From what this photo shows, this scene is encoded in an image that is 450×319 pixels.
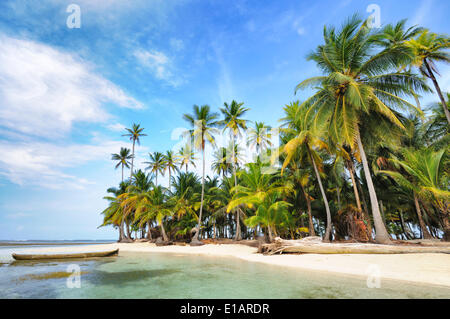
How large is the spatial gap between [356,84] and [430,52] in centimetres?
525

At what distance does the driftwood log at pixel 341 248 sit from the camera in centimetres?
844

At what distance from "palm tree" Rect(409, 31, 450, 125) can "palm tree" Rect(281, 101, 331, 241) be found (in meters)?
6.50

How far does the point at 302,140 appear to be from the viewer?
15086 millimetres

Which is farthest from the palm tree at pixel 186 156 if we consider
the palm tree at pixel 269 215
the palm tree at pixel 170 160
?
the palm tree at pixel 269 215

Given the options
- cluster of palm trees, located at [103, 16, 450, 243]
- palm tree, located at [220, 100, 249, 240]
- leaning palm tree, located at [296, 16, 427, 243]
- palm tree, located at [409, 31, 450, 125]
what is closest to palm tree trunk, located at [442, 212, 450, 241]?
cluster of palm trees, located at [103, 16, 450, 243]

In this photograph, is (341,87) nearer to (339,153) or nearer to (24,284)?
(339,153)

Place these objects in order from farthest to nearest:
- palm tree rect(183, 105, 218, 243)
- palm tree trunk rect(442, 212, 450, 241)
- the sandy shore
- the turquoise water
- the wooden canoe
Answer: palm tree rect(183, 105, 218, 243), the wooden canoe, palm tree trunk rect(442, 212, 450, 241), the sandy shore, the turquoise water

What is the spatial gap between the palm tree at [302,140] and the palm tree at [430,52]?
6500 mm

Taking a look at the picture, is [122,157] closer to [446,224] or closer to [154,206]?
[154,206]

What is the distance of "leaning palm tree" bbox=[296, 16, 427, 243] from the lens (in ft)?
36.4

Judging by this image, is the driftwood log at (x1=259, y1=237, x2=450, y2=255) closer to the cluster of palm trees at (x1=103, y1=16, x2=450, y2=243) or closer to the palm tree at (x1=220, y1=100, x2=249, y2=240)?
the cluster of palm trees at (x1=103, y1=16, x2=450, y2=243)

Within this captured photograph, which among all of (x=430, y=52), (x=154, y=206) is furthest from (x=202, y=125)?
(x=430, y=52)
